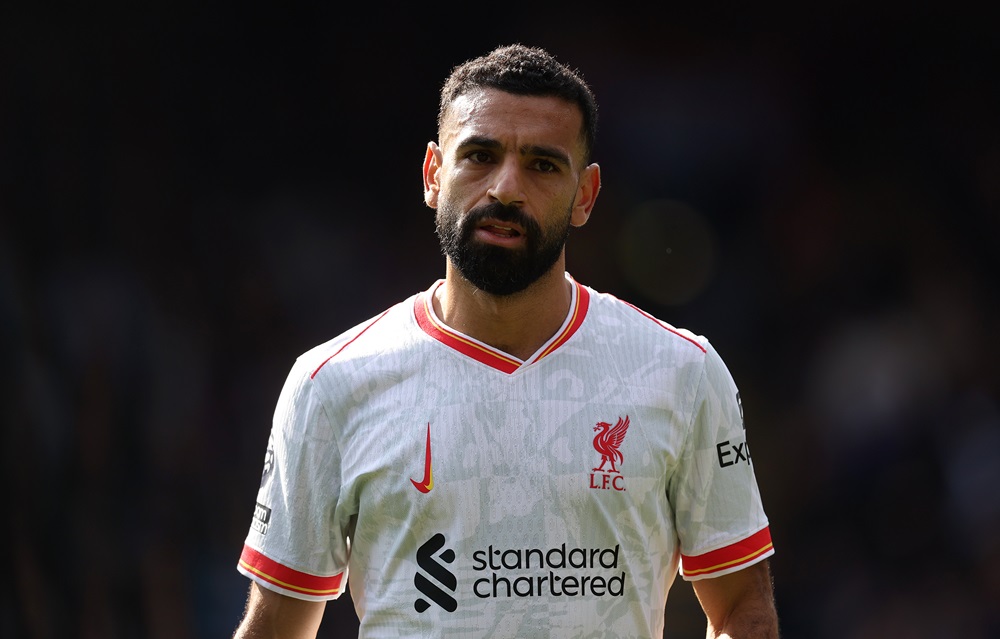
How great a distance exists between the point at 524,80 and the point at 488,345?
53cm

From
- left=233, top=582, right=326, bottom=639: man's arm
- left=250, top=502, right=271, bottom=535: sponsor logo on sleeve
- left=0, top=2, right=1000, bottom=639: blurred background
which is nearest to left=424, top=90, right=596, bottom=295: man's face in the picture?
left=250, top=502, right=271, bottom=535: sponsor logo on sleeve

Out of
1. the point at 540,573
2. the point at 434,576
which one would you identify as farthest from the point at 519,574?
the point at 434,576

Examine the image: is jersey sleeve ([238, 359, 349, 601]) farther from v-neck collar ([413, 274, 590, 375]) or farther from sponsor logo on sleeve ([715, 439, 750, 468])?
sponsor logo on sleeve ([715, 439, 750, 468])

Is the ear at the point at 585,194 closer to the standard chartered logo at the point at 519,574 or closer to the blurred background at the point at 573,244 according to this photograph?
the standard chartered logo at the point at 519,574

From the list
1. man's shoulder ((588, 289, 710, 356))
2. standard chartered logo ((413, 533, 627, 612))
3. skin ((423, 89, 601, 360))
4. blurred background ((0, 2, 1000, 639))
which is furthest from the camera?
blurred background ((0, 2, 1000, 639))

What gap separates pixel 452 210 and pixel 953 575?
3370 millimetres

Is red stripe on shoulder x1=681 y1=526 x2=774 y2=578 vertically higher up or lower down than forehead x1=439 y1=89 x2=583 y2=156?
lower down

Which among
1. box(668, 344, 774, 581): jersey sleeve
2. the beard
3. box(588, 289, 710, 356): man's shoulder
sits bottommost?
box(668, 344, 774, 581): jersey sleeve

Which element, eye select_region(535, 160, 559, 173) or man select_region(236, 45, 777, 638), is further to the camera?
eye select_region(535, 160, 559, 173)

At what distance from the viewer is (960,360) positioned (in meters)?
5.00

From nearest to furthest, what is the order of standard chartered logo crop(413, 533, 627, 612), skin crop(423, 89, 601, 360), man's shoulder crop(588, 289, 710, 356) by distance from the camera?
standard chartered logo crop(413, 533, 627, 612) → skin crop(423, 89, 601, 360) → man's shoulder crop(588, 289, 710, 356)

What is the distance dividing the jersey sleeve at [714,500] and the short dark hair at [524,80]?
1.99 feet

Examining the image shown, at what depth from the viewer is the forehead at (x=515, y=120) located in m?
2.34

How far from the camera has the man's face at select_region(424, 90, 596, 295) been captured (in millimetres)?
2297
